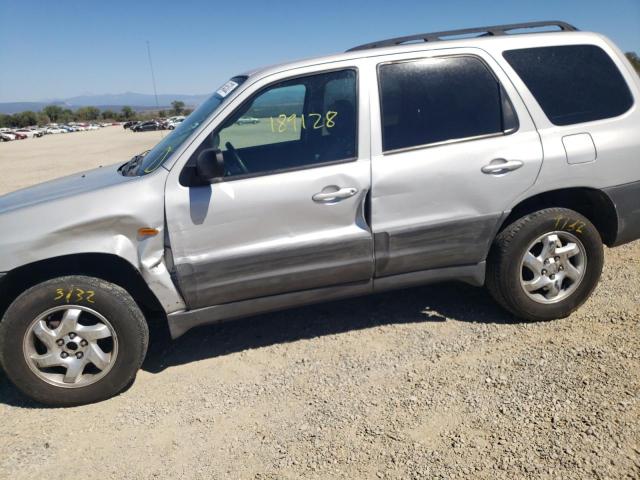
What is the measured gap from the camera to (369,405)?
2.87m

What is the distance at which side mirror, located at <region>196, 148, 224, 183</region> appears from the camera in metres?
2.89

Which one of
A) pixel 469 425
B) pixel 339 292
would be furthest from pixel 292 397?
pixel 469 425

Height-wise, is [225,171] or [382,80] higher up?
[382,80]

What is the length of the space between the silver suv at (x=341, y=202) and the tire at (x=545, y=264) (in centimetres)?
1

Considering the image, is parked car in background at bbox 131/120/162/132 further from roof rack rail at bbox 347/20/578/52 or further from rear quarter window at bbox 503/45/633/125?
rear quarter window at bbox 503/45/633/125

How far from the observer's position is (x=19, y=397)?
3.26 meters

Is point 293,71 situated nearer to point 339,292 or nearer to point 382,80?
point 382,80

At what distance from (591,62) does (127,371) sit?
3731 millimetres

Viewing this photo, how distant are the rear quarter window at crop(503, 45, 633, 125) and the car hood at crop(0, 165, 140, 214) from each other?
2725 mm

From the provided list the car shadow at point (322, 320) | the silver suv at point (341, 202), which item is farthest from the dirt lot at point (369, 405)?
the silver suv at point (341, 202)

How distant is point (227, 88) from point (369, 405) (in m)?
2.25

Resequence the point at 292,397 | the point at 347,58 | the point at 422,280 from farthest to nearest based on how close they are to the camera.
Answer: the point at 422,280 < the point at 347,58 < the point at 292,397

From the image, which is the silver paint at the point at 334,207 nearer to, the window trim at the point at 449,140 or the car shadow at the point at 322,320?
the window trim at the point at 449,140

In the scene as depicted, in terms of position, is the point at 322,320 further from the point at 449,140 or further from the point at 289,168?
the point at 449,140
